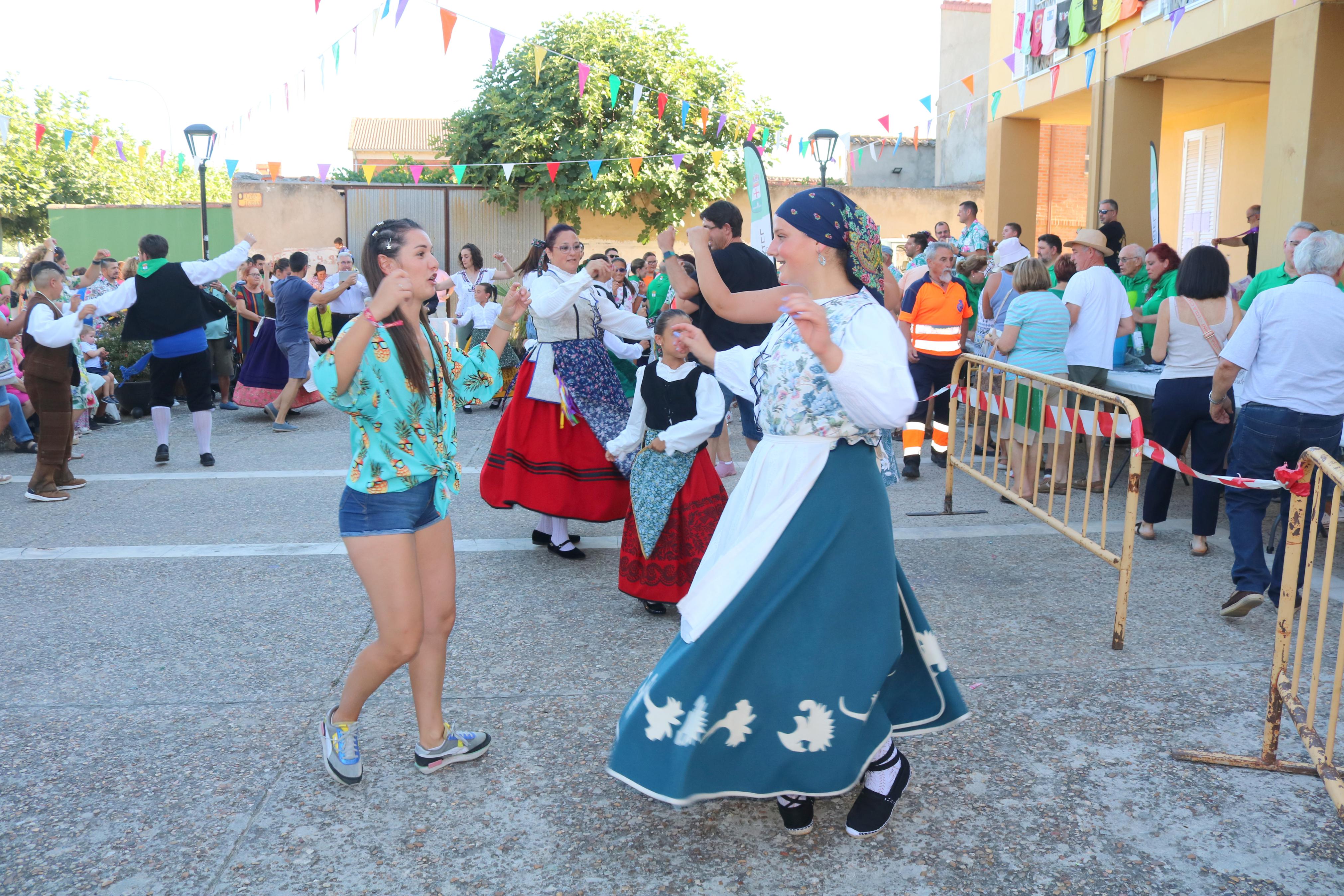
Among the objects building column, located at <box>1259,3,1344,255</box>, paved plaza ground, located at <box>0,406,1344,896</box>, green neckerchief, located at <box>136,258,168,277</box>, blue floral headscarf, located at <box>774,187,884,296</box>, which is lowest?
paved plaza ground, located at <box>0,406,1344,896</box>

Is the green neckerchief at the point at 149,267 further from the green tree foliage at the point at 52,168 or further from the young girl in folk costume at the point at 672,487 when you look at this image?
the green tree foliage at the point at 52,168

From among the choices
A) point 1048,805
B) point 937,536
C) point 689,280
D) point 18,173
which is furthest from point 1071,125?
point 18,173

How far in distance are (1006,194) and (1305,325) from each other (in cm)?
1284

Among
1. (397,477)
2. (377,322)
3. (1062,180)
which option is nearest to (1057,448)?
(397,477)

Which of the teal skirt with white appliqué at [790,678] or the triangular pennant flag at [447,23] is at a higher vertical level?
the triangular pennant flag at [447,23]

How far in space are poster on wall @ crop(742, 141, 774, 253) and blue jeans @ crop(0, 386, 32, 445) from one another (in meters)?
7.88

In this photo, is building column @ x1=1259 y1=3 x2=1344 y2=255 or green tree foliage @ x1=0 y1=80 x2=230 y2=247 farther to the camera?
green tree foliage @ x1=0 y1=80 x2=230 y2=247

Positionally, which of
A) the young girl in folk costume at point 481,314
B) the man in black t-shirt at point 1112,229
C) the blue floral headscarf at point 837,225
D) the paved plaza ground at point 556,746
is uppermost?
the man in black t-shirt at point 1112,229

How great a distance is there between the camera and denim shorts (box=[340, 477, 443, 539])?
9.40 ft

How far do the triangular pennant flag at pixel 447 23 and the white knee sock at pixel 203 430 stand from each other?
4065 millimetres

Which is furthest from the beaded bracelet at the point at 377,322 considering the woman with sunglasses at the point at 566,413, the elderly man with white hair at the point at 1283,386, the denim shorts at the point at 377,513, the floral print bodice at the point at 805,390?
the elderly man with white hair at the point at 1283,386

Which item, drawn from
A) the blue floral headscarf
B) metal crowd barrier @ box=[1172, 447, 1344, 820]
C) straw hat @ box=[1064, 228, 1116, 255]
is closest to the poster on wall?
the blue floral headscarf

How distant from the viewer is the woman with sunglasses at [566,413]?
543 cm

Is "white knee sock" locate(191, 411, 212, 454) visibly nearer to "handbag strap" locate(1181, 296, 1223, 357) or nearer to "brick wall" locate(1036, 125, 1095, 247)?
"handbag strap" locate(1181, 296, 1223, 357)
